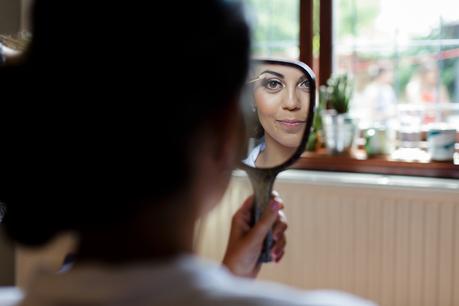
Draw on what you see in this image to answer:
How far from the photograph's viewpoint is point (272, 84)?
1179 mm

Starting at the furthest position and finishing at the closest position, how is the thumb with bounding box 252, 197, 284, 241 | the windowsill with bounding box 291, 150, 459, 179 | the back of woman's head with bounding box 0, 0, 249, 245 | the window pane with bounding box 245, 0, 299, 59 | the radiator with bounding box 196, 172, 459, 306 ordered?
the window pane with bounding box 245, 0, 299, 59, the windowsill with bounding box 291, 150, 459, 179, the radiator with bounding box 196, 172, 459, 306, the thumb with bounding box 252, 197, 284, 241, the back of woman's head with bounding box 0, 0, 249, 245

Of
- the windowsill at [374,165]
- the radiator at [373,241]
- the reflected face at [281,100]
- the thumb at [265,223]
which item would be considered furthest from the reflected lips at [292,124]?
the windowsill at [374,165]

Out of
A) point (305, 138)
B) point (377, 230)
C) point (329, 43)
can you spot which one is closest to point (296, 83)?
point (305, 138)

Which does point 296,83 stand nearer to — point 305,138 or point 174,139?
point 305,138

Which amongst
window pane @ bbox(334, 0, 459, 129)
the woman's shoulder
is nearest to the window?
window pane @ bbox(334, 0, 459, 129)

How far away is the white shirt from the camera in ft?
1.58

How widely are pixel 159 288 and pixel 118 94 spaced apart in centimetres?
13

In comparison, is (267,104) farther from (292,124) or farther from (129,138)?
(129,138)

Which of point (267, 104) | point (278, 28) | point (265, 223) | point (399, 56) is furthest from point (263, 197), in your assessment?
point (278, 28)

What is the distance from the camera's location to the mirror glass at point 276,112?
1144mm

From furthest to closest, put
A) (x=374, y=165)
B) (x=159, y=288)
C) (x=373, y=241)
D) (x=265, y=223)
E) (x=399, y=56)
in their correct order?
(x=399, y=56) < (x=374, y=165) < (x=373, y=241) < (x=265, y=223) < (x=159, y=288)

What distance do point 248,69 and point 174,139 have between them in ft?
0.25

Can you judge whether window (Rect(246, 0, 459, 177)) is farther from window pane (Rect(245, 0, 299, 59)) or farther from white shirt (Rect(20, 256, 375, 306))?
white shirt (Rect(20, 256, 375, 306))

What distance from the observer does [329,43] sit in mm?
2973
